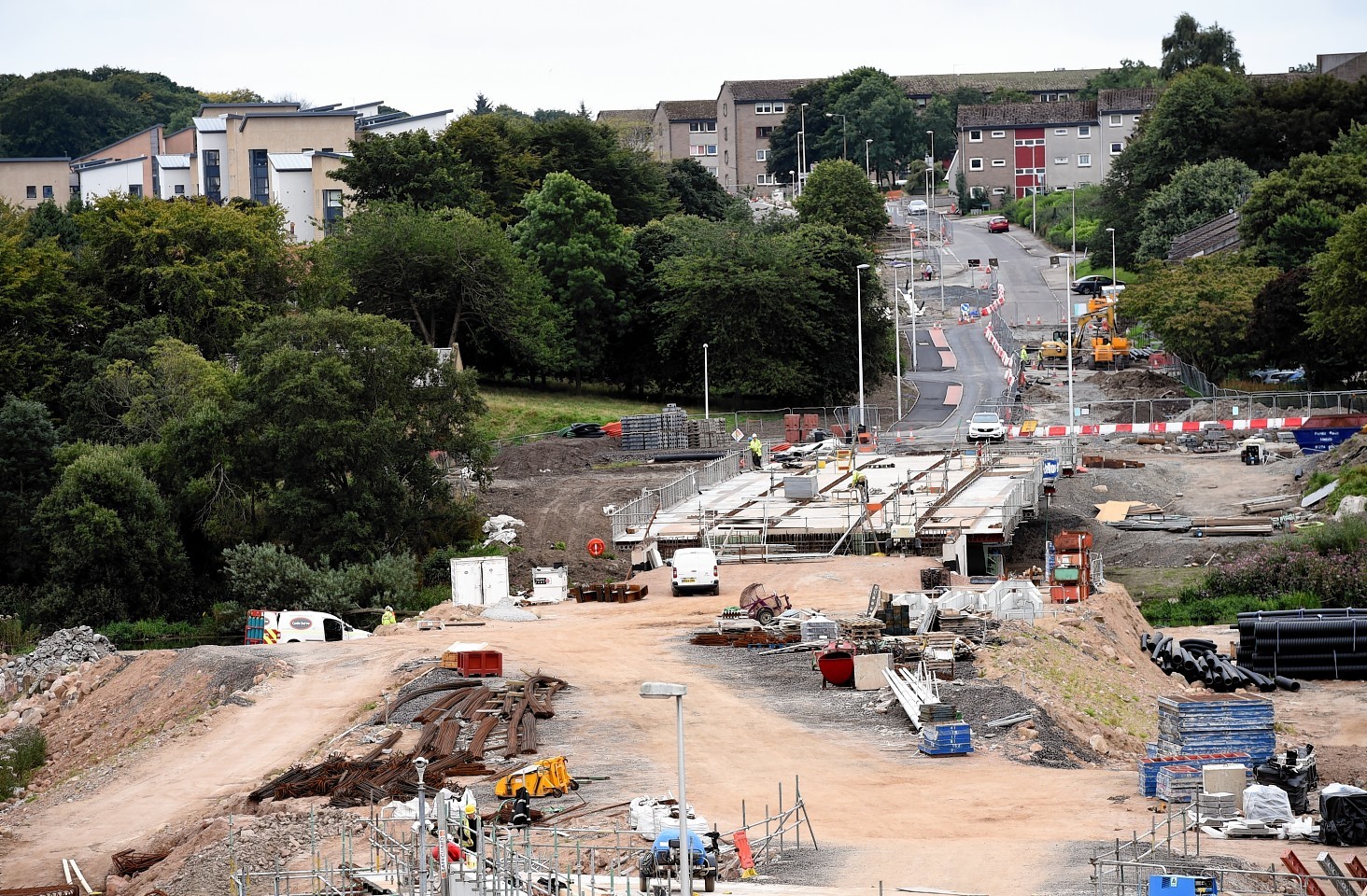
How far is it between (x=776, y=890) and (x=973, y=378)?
75.8 meters

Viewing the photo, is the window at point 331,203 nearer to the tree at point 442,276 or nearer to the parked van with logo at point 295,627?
the tree at point 442,276

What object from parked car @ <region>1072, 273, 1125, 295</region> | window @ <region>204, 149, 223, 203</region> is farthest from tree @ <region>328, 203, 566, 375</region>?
parked car @ <region>1072, 273, 1125, 295</region>

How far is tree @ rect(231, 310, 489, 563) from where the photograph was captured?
188ft

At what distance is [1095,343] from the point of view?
97750mm

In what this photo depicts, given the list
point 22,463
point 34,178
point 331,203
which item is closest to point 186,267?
point 22,463

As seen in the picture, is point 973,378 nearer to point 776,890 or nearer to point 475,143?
point 475,143

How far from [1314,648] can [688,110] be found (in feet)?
473

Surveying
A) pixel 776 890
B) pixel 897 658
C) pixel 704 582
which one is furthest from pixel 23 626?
pixel 776 890

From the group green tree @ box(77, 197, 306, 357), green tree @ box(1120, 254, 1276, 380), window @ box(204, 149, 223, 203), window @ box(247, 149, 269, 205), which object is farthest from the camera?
window @ box(204, 149, 223, 203)

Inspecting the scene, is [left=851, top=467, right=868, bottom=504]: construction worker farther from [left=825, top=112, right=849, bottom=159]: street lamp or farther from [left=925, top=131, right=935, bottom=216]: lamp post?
[left=825, top=112, right=849, bottom=159]: street lamp

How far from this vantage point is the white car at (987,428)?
74.9 m

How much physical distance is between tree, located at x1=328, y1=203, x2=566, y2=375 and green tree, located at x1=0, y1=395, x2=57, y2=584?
1963 cm

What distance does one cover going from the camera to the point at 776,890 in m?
22.8

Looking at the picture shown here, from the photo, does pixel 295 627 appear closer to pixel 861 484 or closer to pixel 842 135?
pixel 861 484
